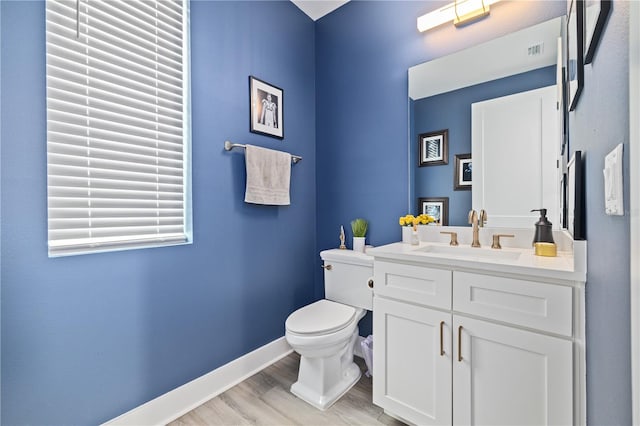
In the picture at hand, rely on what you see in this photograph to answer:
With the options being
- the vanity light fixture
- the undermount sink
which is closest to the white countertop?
the undermount sink

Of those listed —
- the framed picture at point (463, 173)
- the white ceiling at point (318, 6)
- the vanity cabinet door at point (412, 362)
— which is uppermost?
the white ceiling at point (318, 6)

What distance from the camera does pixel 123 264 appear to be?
1366 mm

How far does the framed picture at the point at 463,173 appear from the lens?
1.66 meters

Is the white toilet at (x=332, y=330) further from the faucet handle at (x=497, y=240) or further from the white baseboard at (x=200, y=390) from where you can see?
the faucet handle at (x=497, y=240)

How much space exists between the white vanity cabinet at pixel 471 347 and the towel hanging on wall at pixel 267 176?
904 mm

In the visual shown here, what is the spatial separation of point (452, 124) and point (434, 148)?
0.55 ft

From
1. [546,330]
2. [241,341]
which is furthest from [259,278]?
[546,330]

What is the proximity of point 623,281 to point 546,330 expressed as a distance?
650 mm

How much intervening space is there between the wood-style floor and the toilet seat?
0.43 m

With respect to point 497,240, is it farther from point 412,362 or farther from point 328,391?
point 328,391

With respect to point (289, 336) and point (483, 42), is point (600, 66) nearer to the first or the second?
point (483, 42)

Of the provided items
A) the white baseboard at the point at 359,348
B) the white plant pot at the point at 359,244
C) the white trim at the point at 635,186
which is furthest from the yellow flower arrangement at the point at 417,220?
the white trim at the point at 635,186

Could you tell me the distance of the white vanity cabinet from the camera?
100 centimetres

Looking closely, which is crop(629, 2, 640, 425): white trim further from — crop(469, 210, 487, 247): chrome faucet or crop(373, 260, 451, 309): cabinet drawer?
crop(469, 210, 487, 247): chrome faucet
